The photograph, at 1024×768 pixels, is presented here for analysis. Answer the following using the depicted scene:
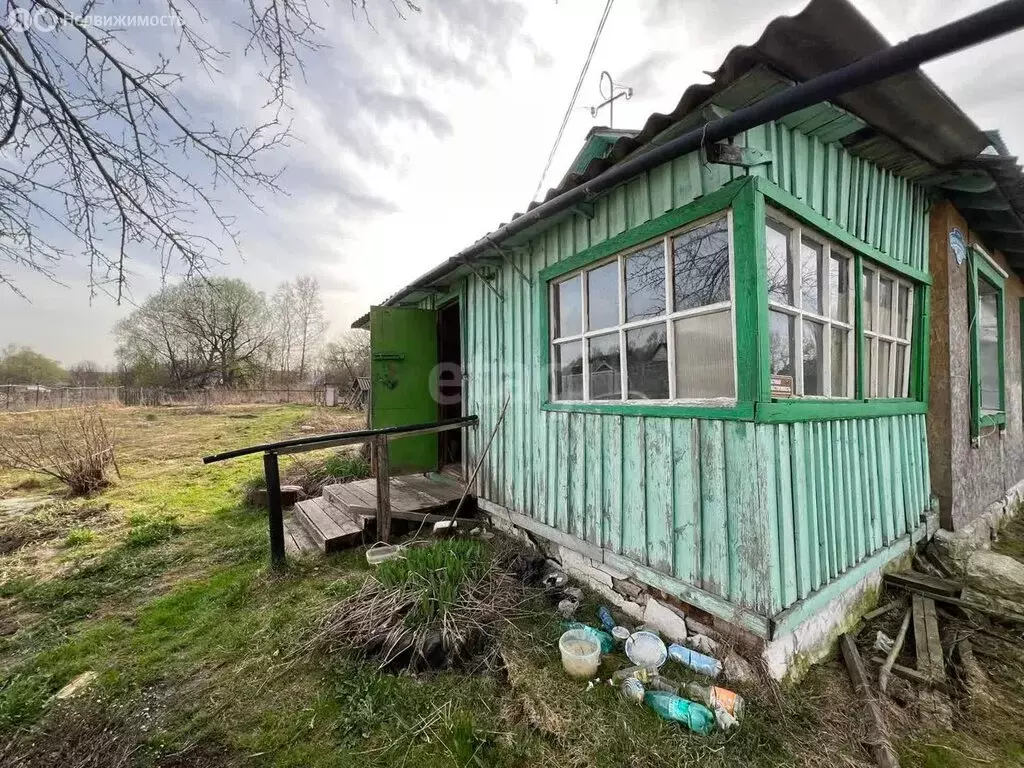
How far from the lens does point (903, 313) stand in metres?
3.48

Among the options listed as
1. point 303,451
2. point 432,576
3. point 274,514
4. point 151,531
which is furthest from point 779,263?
point 151,531

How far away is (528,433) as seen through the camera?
3.73 metres

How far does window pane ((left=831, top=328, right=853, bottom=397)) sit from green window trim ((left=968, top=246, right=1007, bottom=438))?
7.46 feet

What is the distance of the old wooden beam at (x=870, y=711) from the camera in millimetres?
1761

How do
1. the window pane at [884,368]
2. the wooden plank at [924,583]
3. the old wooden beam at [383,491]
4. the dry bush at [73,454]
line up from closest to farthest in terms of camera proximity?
the wooden plank at [924,583] → the window pane at [884,368] → the old wooden beam at [383,491] → the dry bush at [73,454]

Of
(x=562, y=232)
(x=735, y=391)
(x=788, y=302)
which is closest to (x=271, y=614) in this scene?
(x=735, y=391)

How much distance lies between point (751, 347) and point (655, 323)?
66cm

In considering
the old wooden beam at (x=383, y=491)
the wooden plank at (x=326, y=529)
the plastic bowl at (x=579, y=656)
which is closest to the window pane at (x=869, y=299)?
the plastic bowl at (x=579, y=656)

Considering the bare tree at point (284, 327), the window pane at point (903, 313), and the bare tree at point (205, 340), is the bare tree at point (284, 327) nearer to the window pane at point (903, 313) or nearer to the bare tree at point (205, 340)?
the bare tree at point (205, 340)

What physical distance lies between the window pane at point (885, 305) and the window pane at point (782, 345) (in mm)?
1485

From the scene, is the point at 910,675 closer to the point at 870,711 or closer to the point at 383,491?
the point at 870,711

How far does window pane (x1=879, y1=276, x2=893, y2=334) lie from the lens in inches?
126

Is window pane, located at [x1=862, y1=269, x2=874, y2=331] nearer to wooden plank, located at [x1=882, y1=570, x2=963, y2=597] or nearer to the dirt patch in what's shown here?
wooden plank, located at [x1=882, y1=570, x2=963, y2=597]

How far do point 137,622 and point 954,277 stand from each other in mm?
7336
